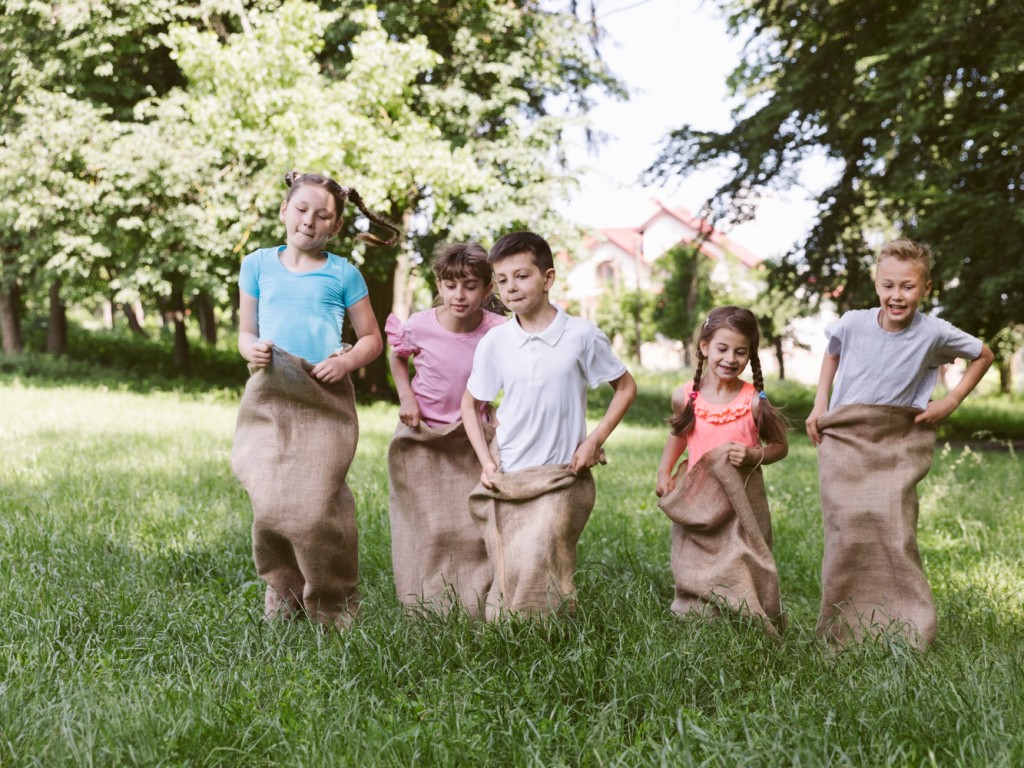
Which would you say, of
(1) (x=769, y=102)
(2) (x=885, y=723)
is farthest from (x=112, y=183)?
(2) (x=885, y=723)

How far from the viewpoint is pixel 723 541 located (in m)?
4.25

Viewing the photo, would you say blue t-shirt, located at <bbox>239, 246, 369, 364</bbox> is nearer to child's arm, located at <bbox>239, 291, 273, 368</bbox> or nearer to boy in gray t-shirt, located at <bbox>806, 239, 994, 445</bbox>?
child's arm, located at <bbox>239, 291, 273, 368</bbox>

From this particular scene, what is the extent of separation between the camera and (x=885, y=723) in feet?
9.92

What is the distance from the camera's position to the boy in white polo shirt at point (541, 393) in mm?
3984

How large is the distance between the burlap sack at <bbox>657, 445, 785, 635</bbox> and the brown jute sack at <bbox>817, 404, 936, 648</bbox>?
364 millimetres

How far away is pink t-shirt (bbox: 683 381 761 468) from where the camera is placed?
4.31 m

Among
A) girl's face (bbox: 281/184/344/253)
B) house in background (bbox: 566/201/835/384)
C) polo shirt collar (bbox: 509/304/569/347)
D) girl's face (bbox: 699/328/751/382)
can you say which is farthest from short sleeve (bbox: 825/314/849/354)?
house in background (bbox: 566/201/835/384)

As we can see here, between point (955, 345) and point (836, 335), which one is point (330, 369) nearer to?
point (836, 335)

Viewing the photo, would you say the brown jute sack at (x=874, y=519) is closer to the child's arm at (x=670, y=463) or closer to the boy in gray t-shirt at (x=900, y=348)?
the boy in gray t-shirt at (x=900, y=348)

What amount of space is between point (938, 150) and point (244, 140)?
10257 millimetres

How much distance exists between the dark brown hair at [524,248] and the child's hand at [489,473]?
0.85 meters

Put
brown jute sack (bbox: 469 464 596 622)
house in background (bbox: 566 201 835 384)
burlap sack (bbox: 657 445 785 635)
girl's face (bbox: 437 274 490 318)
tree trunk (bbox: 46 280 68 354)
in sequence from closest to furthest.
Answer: brown jute sack (bbox: 469 464 596 622) → burlap sack (bbox: 657 445 785 635) → girl's face (bbox: 437 274 490 318) → tree trunk (bbox: 46 280 68 354) → house in background (bbox: 566 201 835 384)

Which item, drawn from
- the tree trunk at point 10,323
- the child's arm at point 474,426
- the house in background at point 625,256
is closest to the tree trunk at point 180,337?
the tree trunk at point 10,323

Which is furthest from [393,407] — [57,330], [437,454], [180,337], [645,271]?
[645,271]
